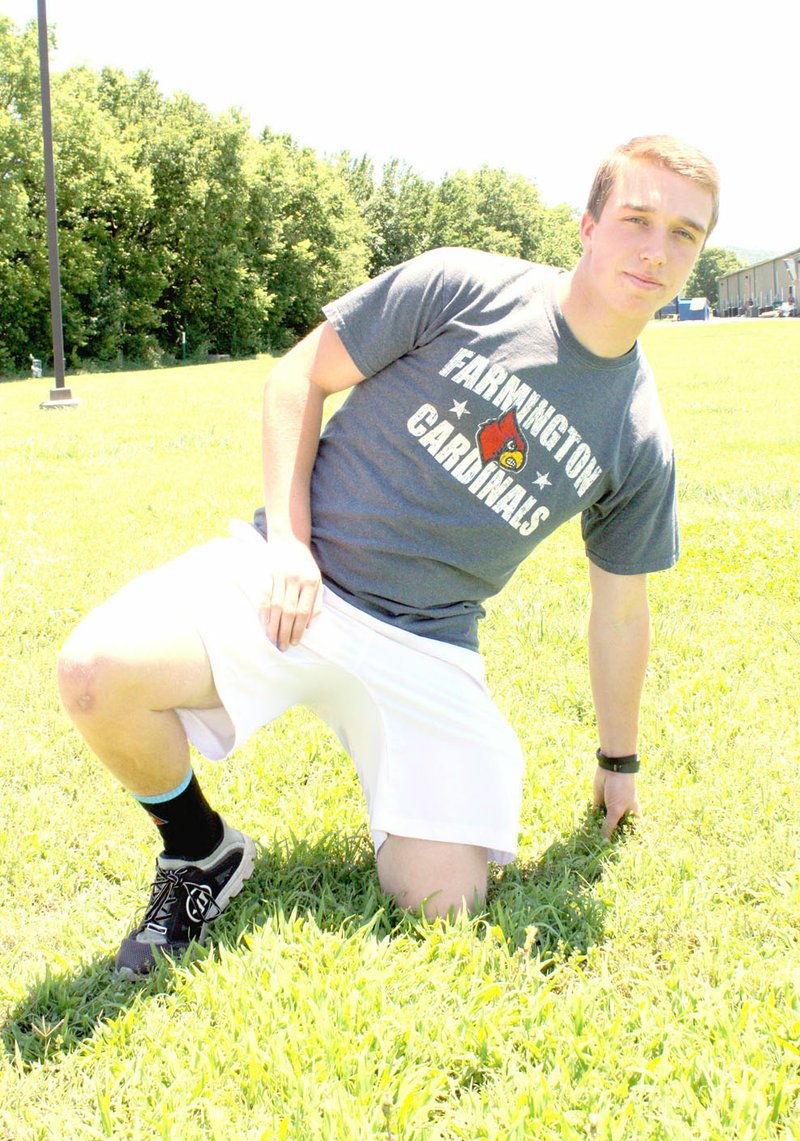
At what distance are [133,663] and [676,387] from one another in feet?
45.8

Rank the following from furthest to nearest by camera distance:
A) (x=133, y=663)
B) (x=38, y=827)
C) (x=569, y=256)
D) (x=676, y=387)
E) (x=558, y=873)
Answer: (x=569, y=256), (x=676, y=387), (x=38, y=827), (x=558, y=873), (x=133, y=663)

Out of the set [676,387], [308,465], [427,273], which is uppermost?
[427,273]

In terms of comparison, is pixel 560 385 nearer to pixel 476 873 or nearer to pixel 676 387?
pixel 476 873

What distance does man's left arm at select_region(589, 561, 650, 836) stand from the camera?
2.84m

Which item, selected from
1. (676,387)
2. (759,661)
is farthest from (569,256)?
(759,661)

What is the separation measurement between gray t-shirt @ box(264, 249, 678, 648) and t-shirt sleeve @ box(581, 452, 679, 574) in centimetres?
3

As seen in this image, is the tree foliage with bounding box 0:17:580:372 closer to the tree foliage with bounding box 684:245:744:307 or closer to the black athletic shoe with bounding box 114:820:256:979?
the black athletic shoe with bounding box 114:820:256:979

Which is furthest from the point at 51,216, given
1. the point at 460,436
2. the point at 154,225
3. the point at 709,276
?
the point at 709,276

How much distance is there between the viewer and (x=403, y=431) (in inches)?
101

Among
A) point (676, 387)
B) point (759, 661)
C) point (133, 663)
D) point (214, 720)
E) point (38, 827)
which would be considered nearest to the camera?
point (133, 663)

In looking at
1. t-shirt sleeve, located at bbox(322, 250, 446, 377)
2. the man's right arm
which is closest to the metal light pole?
the man's right arm

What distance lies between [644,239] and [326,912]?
1.80 m

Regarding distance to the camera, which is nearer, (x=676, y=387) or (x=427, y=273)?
(x=427, y=273)

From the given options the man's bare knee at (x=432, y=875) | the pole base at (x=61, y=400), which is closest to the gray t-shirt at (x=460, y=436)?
the man's bare knee at (x=432, y=875)
